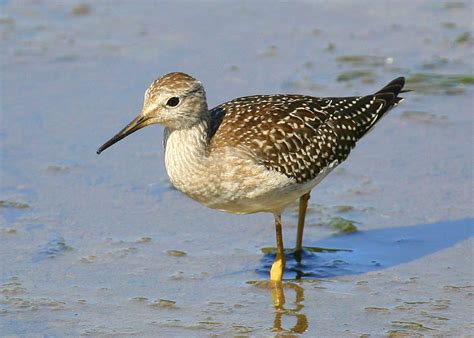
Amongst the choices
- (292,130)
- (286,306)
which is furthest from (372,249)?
(292,130)

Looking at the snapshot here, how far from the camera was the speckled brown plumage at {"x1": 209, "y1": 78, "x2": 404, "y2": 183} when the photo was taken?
9.53 m

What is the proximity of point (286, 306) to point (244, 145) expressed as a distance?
137 cm

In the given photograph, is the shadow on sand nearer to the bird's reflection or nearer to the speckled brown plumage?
the bird's reflection

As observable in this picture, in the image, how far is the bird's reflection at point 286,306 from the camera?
9.05 meters

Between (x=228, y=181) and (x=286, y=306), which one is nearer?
(x=228, y=181)

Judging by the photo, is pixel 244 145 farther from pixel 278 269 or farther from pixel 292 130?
pixel 278 269

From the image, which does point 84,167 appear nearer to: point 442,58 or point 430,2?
point 442,58

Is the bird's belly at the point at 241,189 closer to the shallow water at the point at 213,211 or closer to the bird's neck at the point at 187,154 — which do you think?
the bird's neck at the point at 187,154

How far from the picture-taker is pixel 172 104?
920 cm

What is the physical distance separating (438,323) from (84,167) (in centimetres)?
426

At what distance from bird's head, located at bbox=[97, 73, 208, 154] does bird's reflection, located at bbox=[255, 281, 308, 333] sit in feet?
5.23

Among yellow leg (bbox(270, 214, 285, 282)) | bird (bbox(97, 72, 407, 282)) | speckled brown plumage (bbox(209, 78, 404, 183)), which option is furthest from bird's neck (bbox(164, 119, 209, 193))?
yellow leg (bbox(270, 214, 285, 282))

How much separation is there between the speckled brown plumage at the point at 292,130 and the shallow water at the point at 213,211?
0.89m

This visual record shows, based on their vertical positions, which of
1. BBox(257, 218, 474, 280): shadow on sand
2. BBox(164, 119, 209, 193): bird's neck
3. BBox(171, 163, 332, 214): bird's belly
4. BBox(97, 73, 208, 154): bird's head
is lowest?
BBox(257, 218, 474, 280): shadow on sand
